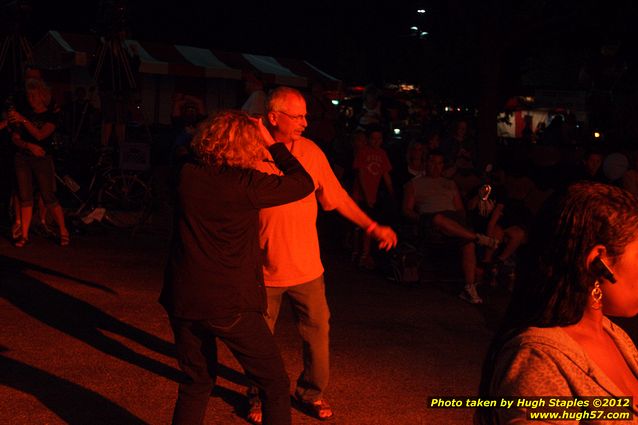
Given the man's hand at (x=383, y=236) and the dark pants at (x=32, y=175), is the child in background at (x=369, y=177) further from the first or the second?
the man's hand at (x=383, y=236)

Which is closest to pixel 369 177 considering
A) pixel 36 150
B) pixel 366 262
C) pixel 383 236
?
pixel 366 262

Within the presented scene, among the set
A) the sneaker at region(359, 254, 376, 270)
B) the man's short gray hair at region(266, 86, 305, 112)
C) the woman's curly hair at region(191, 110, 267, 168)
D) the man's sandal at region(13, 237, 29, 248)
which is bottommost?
the man's sandal at region(13, 237, 29, 248)

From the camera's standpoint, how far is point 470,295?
31.1 feet

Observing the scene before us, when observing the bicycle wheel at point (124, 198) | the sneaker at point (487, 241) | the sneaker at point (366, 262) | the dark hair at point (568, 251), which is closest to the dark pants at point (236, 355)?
the dark hair at point (568, 251)

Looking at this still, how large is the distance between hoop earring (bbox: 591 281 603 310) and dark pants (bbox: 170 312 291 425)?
2.42 meters

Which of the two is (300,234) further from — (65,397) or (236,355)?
(65,397)

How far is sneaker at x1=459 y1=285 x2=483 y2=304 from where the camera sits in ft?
Result: 30.9

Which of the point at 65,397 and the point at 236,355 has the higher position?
the point at 236,355

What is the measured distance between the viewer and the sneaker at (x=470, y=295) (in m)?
9.42

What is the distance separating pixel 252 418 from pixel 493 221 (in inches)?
213

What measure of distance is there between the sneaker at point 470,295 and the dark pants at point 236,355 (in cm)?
509

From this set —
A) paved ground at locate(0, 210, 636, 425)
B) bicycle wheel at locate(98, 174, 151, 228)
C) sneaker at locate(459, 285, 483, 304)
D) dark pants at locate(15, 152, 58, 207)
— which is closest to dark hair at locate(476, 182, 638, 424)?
paved ground at locate(0, 210, 636, 425)

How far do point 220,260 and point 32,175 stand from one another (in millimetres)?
7297

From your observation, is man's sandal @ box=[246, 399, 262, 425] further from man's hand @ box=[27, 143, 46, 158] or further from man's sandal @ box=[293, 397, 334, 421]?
man's hand @ box=[27, 143, 46, 158]
